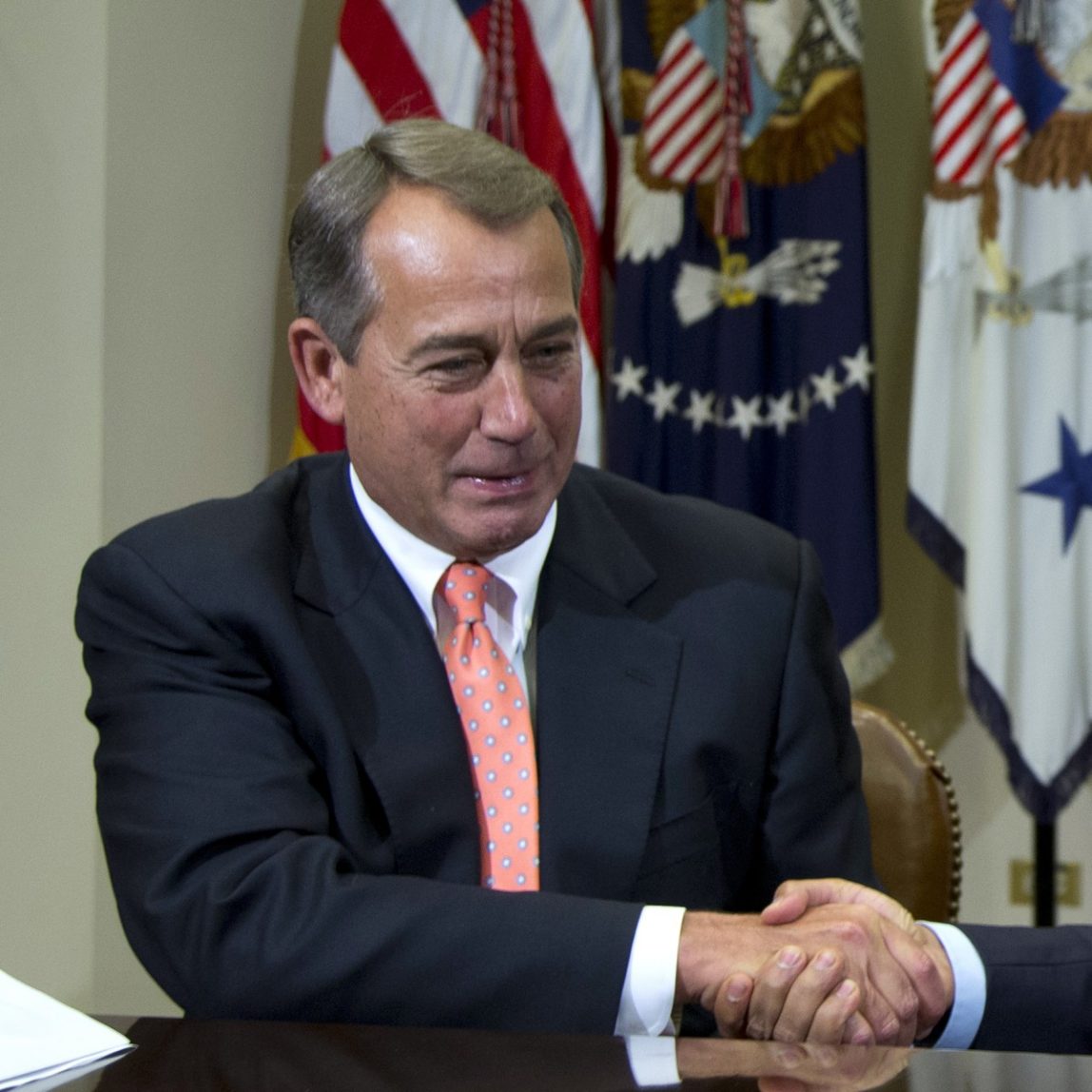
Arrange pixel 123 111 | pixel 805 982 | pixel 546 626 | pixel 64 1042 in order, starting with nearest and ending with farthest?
pixel 64 1042 < pixel 805 982 < pixel 546 626 < pixel 123 111

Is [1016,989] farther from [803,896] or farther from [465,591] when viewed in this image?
[465,591]

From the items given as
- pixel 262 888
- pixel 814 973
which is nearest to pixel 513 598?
pixel 262 888

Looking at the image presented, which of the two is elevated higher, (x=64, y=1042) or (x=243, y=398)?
(x=243, y=398)

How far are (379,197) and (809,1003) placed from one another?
3.23 ft

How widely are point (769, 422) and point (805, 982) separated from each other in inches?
101

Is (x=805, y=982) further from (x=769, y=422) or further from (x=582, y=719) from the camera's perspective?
(x=769, y=422)

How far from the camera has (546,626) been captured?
1.90 m

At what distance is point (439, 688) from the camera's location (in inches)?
70.9

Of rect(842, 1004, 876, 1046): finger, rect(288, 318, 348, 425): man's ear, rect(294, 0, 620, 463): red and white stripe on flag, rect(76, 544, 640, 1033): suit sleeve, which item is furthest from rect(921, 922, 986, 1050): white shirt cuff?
rect(294, 0, 620, 463): red and white stripe on flag

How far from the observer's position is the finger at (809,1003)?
1463 mm

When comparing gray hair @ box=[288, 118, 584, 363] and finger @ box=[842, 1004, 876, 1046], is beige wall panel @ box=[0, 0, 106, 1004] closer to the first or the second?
gray hair @ box=[288, 118, 584, 363]

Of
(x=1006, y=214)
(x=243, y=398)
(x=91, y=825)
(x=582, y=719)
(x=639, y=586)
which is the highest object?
(x=1006, y=214)

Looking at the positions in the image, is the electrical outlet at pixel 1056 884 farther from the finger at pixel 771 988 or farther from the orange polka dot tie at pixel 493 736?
the finger at pixel 771 988

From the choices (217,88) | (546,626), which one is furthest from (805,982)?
(217,88)
